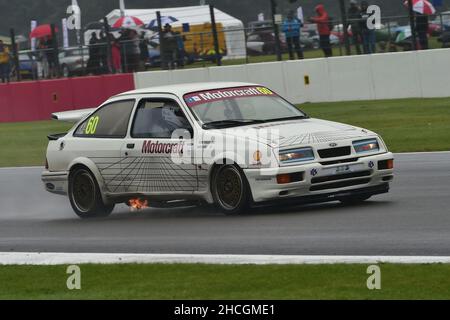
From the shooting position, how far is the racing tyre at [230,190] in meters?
11.0

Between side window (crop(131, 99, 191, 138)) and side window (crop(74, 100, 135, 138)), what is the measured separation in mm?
151

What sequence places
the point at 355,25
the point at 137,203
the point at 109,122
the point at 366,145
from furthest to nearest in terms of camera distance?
the point at 355,25
the point at 109,122
the point at 137,203
the point at 366,145

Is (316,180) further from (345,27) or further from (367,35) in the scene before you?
(345,27)

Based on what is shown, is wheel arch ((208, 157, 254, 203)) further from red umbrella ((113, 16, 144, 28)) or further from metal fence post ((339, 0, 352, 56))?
red umbrella ((113, 16, 144, 28))

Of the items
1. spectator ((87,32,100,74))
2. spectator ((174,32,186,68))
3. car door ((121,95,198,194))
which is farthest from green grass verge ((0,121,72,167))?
car door ((121,95,198,194))

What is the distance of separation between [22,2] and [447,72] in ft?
182

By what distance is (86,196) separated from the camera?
12609 mm

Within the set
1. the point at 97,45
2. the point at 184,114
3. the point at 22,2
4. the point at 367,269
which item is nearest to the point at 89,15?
the point at 22,2

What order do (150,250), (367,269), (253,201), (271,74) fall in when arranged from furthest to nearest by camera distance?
(271,74), (253,201), (150,250), (367,269)

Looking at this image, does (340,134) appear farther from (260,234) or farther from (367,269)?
(367,269)

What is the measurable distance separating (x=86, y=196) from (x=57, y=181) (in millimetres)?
478

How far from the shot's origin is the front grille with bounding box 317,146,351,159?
11.0 m

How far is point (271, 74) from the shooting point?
1036 inches

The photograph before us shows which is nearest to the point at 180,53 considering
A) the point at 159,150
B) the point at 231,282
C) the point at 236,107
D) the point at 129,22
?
the point at 129,22
